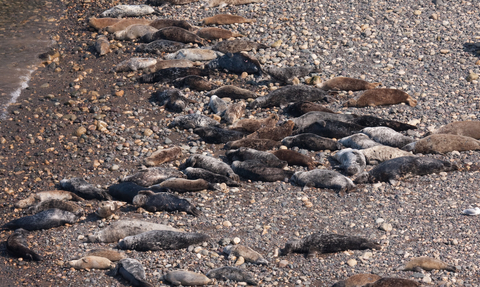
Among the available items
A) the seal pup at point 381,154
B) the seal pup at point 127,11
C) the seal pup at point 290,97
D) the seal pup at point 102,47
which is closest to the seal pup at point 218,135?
the seal pup at point 290,97

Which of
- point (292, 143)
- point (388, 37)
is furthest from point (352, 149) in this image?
point (388, 37)

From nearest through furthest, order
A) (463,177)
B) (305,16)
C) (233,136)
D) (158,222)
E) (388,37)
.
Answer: (158,222), (463,177), (233,136), (388,37), (305,16)

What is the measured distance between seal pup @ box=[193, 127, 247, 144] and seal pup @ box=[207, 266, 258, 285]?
3418mm

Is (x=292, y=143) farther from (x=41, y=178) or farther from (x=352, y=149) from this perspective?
(x=41, y=178)

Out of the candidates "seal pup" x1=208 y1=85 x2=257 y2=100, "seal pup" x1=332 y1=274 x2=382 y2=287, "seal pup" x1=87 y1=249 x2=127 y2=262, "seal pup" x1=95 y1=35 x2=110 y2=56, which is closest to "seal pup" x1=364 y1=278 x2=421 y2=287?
"seal pup" x1=332 y1=274 x2=382 y2=287

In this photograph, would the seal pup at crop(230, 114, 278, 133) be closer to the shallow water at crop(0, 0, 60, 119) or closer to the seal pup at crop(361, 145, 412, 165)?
the seal pup at crop(361, 145, 412, 165)

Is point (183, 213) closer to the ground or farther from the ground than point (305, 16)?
closer to the ground

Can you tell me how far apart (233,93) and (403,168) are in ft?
12.2

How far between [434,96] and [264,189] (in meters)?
4.31

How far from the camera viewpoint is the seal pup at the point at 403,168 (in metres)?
7.35

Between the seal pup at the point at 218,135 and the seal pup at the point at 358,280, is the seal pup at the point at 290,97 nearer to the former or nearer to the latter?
the seal pup at the point at 218,135

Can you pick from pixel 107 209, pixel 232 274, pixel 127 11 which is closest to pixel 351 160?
pixel 232 274

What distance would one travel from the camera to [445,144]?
8.00m

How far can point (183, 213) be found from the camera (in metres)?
6.73
